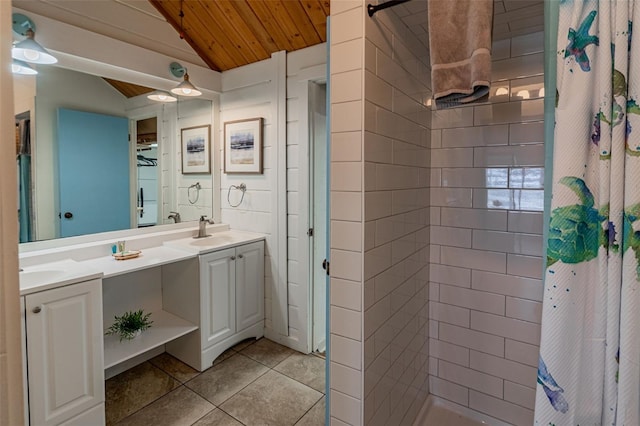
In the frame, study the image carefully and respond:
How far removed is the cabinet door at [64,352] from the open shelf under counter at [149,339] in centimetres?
21

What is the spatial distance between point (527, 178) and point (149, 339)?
2477 mm

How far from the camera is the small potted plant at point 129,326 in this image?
218 centimetres

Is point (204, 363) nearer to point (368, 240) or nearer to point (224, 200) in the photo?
point (224, 200)

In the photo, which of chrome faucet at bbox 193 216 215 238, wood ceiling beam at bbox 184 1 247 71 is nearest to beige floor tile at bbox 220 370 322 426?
chrome faucet at bbox 193 216 215 238

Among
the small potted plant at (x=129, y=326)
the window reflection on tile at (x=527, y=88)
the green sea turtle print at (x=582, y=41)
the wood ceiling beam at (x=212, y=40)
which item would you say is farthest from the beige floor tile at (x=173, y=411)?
the wood ceiling beam at (x=212, y=40)

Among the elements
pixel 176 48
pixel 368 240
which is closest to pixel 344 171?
pixel 368 240

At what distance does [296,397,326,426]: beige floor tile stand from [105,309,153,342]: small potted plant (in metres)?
1.23

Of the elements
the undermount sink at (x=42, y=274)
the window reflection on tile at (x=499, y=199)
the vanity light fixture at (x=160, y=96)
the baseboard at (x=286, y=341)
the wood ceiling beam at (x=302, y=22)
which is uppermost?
the wood ceiling beam at (x=302, y=22)

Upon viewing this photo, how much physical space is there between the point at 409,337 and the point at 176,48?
2.70 metres

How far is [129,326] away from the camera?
2199mm

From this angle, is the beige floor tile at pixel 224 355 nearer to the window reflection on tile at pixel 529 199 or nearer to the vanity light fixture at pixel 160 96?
the vanity light fixture at pixel 160 96

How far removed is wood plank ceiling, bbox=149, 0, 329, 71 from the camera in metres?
2.21

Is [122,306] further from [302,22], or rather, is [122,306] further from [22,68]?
[302,22]

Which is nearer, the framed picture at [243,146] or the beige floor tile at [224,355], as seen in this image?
the beige floor tile at [224,355]
